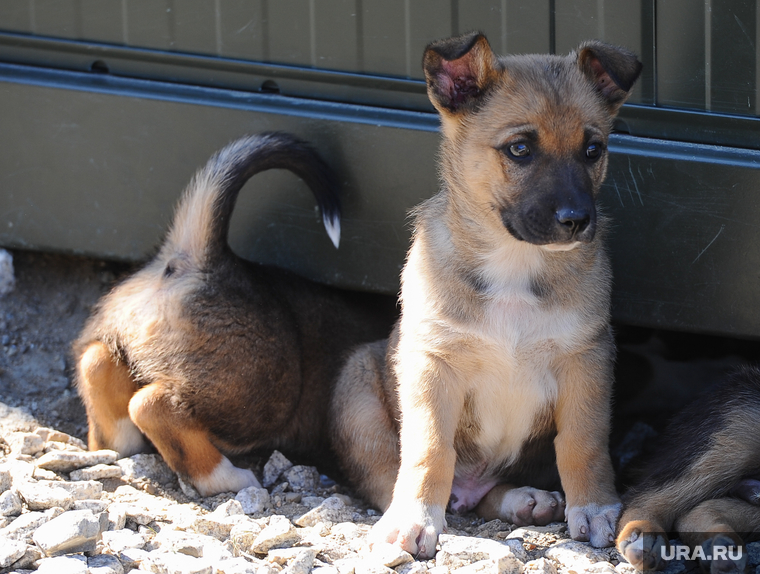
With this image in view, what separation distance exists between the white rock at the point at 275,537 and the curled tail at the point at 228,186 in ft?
5.14

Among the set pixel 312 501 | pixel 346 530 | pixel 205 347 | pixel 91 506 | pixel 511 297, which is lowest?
pixel 312 501

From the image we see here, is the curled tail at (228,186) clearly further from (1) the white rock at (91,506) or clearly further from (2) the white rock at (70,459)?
(1) the white rock at (91,506)

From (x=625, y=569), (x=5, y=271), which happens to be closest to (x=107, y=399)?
(x=5, y=271)

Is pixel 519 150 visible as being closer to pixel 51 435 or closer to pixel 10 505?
pixel 10 505

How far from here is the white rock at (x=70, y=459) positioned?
12.9ft

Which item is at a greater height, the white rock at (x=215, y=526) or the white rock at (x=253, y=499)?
the white rock at (x=215, y=526)

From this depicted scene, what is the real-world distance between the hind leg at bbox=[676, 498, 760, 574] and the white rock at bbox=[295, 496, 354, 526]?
1.39 meters

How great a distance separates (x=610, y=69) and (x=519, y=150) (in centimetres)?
48

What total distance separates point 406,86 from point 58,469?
2.51 meters

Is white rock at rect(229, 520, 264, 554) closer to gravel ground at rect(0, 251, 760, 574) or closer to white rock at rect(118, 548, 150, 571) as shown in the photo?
gravel ground at rect(0, 251, 760, 574)

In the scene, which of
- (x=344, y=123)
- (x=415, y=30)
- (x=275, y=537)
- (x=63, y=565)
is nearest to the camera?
(x=63, y=565)

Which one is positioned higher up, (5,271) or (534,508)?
(5,271)

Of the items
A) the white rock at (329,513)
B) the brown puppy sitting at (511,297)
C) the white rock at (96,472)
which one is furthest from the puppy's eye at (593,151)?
the white rock at (96,472)

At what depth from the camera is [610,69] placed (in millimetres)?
3498
